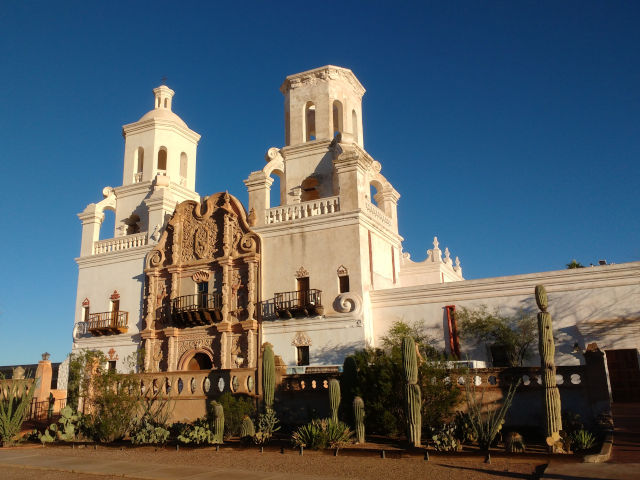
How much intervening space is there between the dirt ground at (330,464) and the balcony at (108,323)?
1405cm

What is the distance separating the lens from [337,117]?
30734 mm

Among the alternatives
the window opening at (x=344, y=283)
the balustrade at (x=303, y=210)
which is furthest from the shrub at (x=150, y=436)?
the balustrade at (x=303, y=210)

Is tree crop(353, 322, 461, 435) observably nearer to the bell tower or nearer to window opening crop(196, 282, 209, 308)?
window opening crop(196, 282, 209, 308)

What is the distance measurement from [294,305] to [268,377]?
659 centimetres

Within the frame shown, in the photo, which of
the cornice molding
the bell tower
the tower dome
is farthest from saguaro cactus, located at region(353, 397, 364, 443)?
the tower dome

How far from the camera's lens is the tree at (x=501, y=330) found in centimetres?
2100

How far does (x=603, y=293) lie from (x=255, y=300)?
14.1 meters

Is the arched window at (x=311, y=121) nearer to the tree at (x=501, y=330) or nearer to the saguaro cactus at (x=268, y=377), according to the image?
the tree at (x=501, y=330)

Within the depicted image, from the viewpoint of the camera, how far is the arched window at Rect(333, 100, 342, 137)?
97.2 ft

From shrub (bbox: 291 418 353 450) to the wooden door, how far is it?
491 inches

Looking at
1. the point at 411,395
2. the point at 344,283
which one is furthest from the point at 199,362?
the point at 411,395

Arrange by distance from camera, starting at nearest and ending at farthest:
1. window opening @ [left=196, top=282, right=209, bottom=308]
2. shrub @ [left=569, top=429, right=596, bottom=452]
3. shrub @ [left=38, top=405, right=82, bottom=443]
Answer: shrub @ [left=569, top=429, right=596, bottom=452] < shrub @ [left=38, top=405, right=82, bottom=443] < window opening @ [left=196, top=282, right=209, bottom=308]

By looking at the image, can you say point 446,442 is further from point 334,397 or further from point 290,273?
point 290,273

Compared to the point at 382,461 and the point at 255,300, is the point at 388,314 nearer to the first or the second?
the point at 255,300
